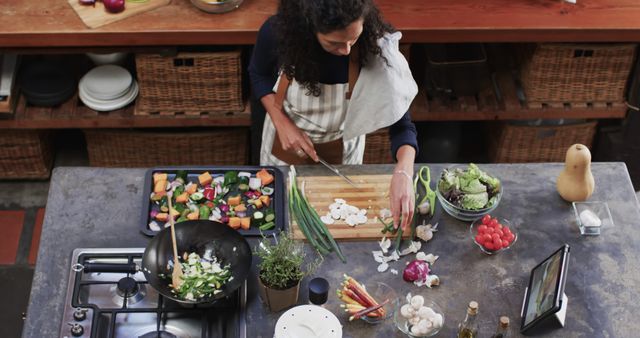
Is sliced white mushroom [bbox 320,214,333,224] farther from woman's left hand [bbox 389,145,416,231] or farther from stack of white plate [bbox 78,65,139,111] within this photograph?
stack of white plate [bbox 78,65,139,111]

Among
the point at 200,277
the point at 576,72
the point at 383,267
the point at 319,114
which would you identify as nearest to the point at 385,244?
the point at 383,267

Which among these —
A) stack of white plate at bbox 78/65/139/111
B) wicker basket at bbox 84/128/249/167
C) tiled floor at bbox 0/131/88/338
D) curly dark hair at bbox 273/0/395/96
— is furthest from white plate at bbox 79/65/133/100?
curly dark hair at bbox 273/0/395/96

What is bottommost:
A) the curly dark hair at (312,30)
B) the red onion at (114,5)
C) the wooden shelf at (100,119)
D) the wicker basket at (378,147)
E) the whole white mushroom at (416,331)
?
the wicker basket at (378,147)

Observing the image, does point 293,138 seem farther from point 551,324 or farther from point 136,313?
point 551,324

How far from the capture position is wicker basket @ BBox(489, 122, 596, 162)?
4.45 meters

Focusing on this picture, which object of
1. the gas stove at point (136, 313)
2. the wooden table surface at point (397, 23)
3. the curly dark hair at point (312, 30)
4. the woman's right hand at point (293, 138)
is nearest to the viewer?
the curly dark hair at point (312, 30)

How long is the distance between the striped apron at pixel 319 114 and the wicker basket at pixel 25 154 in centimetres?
153

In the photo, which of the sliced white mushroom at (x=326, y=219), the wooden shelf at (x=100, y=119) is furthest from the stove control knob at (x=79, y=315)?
the wooden shelf at (x=100, y=119)

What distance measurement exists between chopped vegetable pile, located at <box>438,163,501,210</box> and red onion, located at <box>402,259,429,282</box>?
0.30 m

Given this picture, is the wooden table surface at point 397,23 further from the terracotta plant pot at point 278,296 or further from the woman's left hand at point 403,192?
the terracotta plant pot at point 278,296

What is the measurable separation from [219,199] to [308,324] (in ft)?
2.16

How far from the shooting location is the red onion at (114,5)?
12.5 feet

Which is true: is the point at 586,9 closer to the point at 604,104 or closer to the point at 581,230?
the point at 604,104

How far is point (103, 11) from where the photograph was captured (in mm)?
3881
